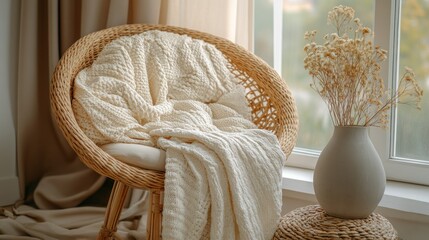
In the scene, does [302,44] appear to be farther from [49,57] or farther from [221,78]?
[49,57]

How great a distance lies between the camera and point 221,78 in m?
1.85

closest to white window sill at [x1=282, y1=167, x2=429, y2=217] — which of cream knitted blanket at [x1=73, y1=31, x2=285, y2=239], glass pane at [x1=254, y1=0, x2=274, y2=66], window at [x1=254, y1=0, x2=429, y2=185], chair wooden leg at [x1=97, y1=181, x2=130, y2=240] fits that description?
window at [x1=254, y1=0, x2=429, y2=185]

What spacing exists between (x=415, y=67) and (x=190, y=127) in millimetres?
861

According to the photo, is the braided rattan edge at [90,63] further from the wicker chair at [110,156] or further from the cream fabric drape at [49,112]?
the cream fabric drape at [49,112]

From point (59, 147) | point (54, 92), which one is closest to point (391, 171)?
point (54, 92)

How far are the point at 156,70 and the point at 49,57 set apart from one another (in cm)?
86

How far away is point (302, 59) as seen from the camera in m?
2.23

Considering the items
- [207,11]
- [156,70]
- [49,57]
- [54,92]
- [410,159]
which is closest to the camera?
[54,92]

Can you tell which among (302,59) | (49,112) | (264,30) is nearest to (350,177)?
(302,59)

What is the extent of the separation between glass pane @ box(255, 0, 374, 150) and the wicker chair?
0.95 ft

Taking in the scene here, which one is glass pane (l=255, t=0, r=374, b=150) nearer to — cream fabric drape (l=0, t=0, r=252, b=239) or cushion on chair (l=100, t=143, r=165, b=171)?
cream fabric drape (l=0, t=0, r=252, b=239)

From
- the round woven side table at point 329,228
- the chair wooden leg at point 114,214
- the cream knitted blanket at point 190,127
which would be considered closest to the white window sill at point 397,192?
the round woven side table at point 329,228

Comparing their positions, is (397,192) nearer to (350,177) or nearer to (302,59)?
(350,177)

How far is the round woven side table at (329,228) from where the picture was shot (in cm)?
138
